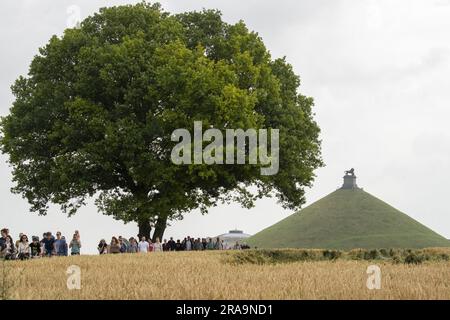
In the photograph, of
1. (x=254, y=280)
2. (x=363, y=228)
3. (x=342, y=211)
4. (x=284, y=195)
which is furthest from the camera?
(x=342, y=211)

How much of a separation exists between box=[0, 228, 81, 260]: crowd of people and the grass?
66.5 metres

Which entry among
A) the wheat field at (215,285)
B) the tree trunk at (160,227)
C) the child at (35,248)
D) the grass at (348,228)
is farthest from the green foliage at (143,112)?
the grass at (348,228)

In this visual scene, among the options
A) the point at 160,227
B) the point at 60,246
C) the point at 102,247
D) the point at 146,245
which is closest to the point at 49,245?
the point at 60,246

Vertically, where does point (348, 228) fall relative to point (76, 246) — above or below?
above

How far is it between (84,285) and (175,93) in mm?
29640

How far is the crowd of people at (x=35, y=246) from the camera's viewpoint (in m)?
28.9

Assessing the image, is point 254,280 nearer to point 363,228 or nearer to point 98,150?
point 98,150

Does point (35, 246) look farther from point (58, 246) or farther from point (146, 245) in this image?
point (146, 245)

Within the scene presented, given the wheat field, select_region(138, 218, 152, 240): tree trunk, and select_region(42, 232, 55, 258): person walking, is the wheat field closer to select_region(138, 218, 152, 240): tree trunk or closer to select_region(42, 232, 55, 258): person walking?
select_region(42, 232, 55, 258): person walking

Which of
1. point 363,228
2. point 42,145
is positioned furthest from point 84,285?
point 363,228

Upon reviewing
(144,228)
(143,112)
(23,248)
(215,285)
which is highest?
(143,112)

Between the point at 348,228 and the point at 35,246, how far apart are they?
84.6 m

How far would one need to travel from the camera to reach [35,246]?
110 feet

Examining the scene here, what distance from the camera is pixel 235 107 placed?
44.9 meters
